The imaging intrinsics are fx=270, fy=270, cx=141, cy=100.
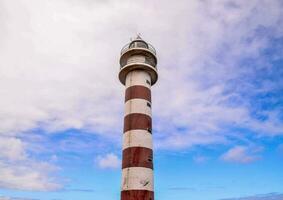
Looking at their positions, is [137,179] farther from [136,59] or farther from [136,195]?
[136,59]

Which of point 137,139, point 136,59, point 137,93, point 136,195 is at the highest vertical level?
point 136,59


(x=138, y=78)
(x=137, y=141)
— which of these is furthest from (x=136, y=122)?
(x=138, y=78)

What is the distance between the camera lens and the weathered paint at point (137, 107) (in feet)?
55.3

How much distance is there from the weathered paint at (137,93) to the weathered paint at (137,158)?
3.32 meters

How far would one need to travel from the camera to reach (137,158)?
51.3ft

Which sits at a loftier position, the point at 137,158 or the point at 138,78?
the point at 138,78

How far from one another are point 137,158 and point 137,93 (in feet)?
13.6

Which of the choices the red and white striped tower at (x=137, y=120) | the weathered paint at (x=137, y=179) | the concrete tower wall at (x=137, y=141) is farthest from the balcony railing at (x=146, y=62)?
the weathered paint at (x=137, y=179)

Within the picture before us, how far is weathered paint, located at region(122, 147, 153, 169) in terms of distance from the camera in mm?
15581

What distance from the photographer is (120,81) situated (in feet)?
64.4

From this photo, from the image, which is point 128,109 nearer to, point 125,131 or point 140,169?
point 125,131

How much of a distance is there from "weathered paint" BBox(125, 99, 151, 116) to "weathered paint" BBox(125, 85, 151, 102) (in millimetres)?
270

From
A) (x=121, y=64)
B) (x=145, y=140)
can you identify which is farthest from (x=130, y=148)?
(x=121, y=64)

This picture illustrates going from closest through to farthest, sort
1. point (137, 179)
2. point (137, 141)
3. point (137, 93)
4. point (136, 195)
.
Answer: point (136, 195), point (137, 179), point (137, 141), point (137, 93)
